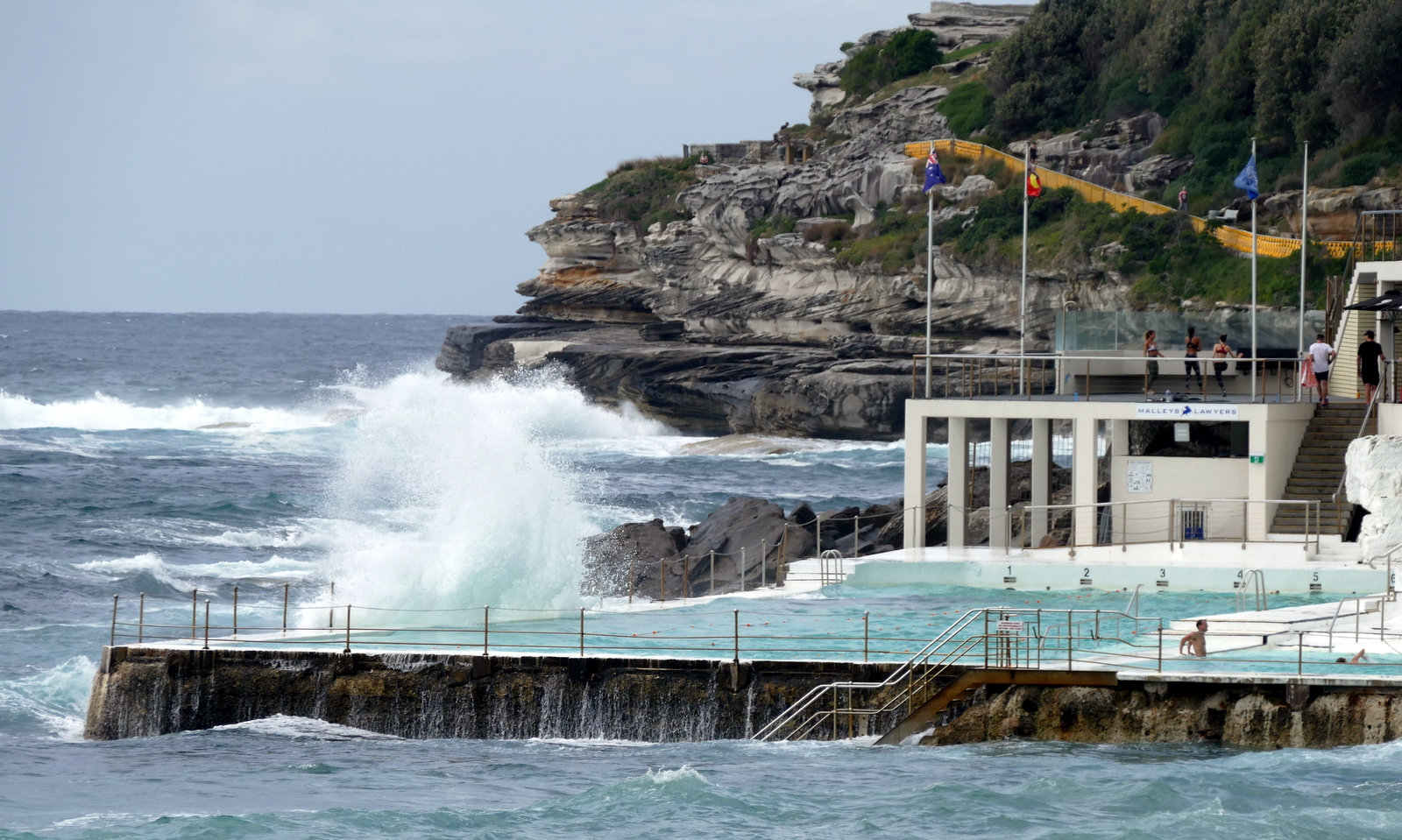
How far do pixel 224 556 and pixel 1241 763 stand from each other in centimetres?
2741

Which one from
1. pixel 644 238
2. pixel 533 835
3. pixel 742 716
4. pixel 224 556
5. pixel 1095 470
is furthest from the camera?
pixel 644 238

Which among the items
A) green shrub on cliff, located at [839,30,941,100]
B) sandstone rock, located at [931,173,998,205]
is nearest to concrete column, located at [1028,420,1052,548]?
sandstone rock, located at [931,173,998,205]

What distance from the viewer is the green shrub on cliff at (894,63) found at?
96438 millimetres

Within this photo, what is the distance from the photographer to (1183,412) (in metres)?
28.0

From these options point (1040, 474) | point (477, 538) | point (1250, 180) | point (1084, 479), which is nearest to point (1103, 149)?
point (1250, 180)

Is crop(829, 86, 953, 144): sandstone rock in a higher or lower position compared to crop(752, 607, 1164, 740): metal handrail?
higher

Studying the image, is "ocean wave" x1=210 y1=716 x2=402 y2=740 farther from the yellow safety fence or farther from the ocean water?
the yellow safety fence

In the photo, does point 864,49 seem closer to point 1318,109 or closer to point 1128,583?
point 1318,109

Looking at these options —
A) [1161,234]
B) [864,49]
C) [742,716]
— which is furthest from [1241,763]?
[864,49]

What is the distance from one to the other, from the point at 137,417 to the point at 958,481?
64352 millimetres

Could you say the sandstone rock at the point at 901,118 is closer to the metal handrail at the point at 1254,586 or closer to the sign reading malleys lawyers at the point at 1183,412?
the sign reading malleys lawyers at the point at 1183,412

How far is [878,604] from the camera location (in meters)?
24.7

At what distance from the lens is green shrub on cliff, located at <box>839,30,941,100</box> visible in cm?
9644

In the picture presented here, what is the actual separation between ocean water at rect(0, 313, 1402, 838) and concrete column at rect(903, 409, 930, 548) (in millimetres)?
3562
